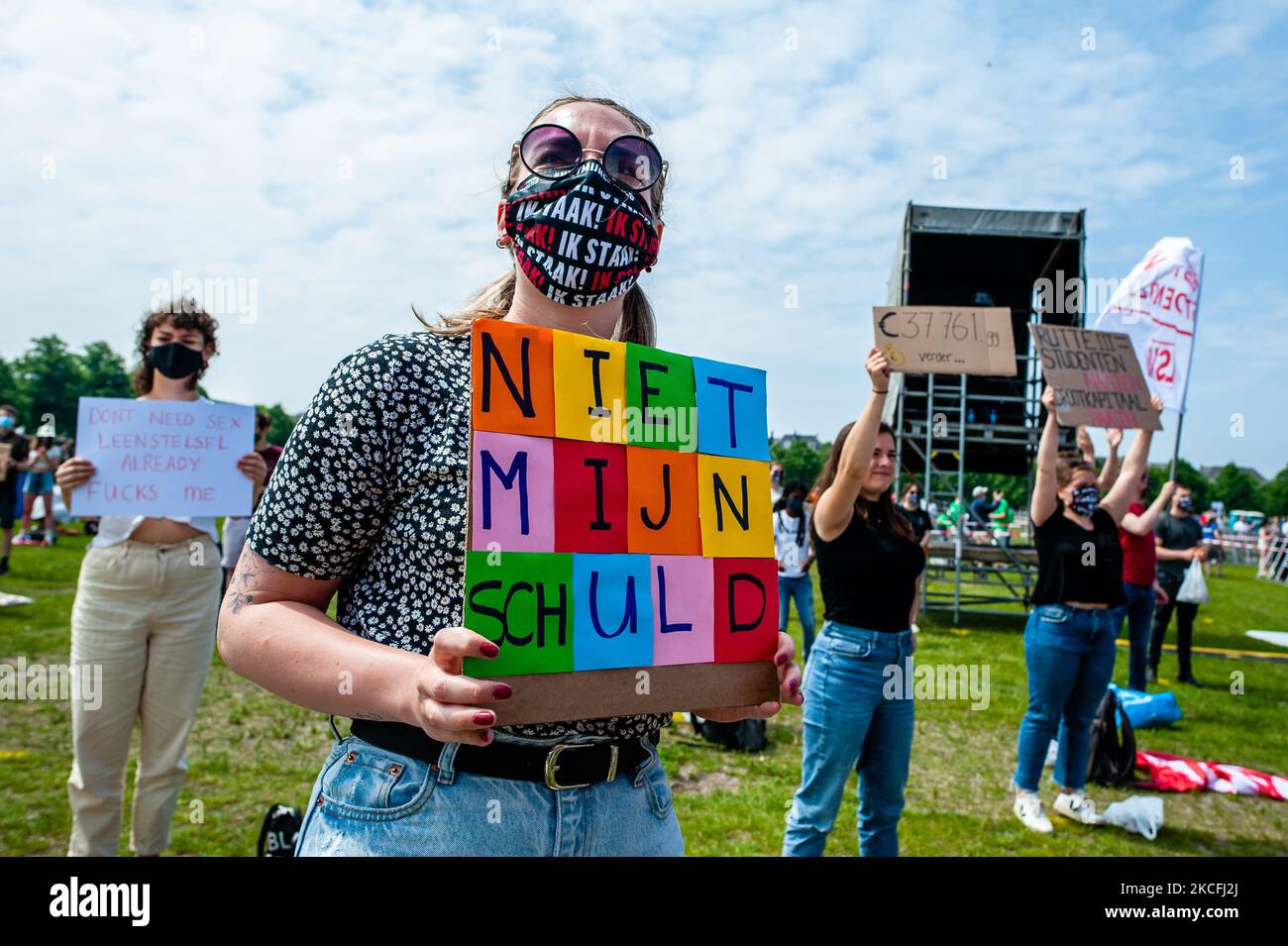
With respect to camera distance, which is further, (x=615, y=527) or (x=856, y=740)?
(x=856, y=740)

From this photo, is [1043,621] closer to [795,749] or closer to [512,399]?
[795,749]

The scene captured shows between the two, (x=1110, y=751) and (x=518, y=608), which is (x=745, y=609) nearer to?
(x=518, y=608)

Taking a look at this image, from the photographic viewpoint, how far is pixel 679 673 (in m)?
1.49

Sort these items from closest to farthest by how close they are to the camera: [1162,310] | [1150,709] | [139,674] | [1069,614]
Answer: [139,674] < [1069,614] < [1150,709] < [1162,310]

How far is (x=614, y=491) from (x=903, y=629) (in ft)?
9.00

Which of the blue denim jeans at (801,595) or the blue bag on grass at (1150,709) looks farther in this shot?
the blue denim jeans at (801,595)

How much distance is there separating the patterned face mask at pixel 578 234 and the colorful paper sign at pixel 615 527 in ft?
0.71

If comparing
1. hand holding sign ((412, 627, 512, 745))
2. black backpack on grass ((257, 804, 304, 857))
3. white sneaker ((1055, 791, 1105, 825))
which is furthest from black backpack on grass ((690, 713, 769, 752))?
hand holding sign ((412, 627, 512, 745))

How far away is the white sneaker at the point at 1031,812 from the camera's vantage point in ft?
16.5

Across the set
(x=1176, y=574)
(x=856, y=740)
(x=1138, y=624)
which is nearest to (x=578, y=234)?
(x=856, y=740)

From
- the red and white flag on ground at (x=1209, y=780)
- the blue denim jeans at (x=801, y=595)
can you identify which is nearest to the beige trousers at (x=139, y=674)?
the blue denim jeans at (x=801, y=595)

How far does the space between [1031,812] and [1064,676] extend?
37.4 inches

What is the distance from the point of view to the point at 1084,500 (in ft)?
17.0

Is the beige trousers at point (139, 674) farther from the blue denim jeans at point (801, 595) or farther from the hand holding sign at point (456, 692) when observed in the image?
the blue denim jeans at point (801, 595)
